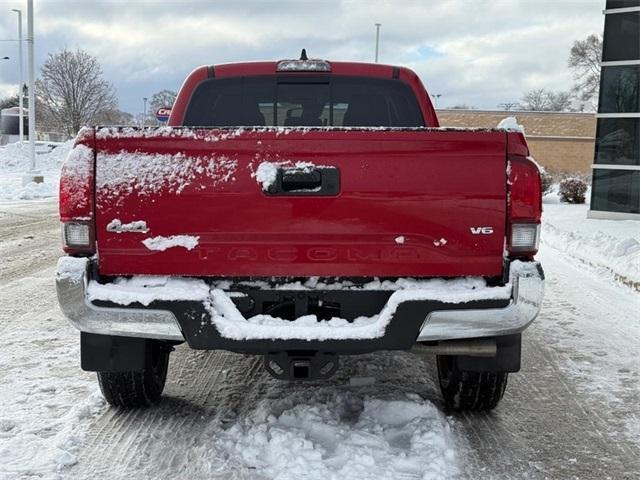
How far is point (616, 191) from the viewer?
14.3 metres

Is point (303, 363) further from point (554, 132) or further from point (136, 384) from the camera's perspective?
point (554, 132)

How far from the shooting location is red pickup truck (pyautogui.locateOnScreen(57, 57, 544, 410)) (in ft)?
9.24

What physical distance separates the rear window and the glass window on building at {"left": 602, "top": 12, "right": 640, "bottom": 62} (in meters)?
12.2

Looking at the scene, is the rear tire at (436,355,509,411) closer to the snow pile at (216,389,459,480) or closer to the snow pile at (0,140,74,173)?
the snow pile at (216,389,459,480)

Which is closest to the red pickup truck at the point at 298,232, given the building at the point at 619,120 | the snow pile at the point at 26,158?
the building at the point at 619,120

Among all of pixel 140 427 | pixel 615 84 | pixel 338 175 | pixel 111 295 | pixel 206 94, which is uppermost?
pixel 615 84

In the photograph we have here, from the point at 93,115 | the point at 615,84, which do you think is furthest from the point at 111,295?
the point at 93,115

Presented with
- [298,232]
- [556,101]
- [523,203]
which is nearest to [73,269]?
[298,232]

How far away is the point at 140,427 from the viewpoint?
344 cm

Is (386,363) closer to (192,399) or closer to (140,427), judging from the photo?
(192,399)

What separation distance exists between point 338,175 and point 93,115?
152 ft

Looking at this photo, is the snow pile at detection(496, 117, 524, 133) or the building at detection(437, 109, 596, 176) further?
the building at detection(437, 109, 596, 176)

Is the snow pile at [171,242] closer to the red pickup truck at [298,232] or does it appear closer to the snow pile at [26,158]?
the red pickup truck at [298,232]

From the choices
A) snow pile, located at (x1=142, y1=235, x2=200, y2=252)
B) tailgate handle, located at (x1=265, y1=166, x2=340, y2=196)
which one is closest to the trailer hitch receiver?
snow pile, located at (x1=142, y1=235, x2=200, y2=252)
